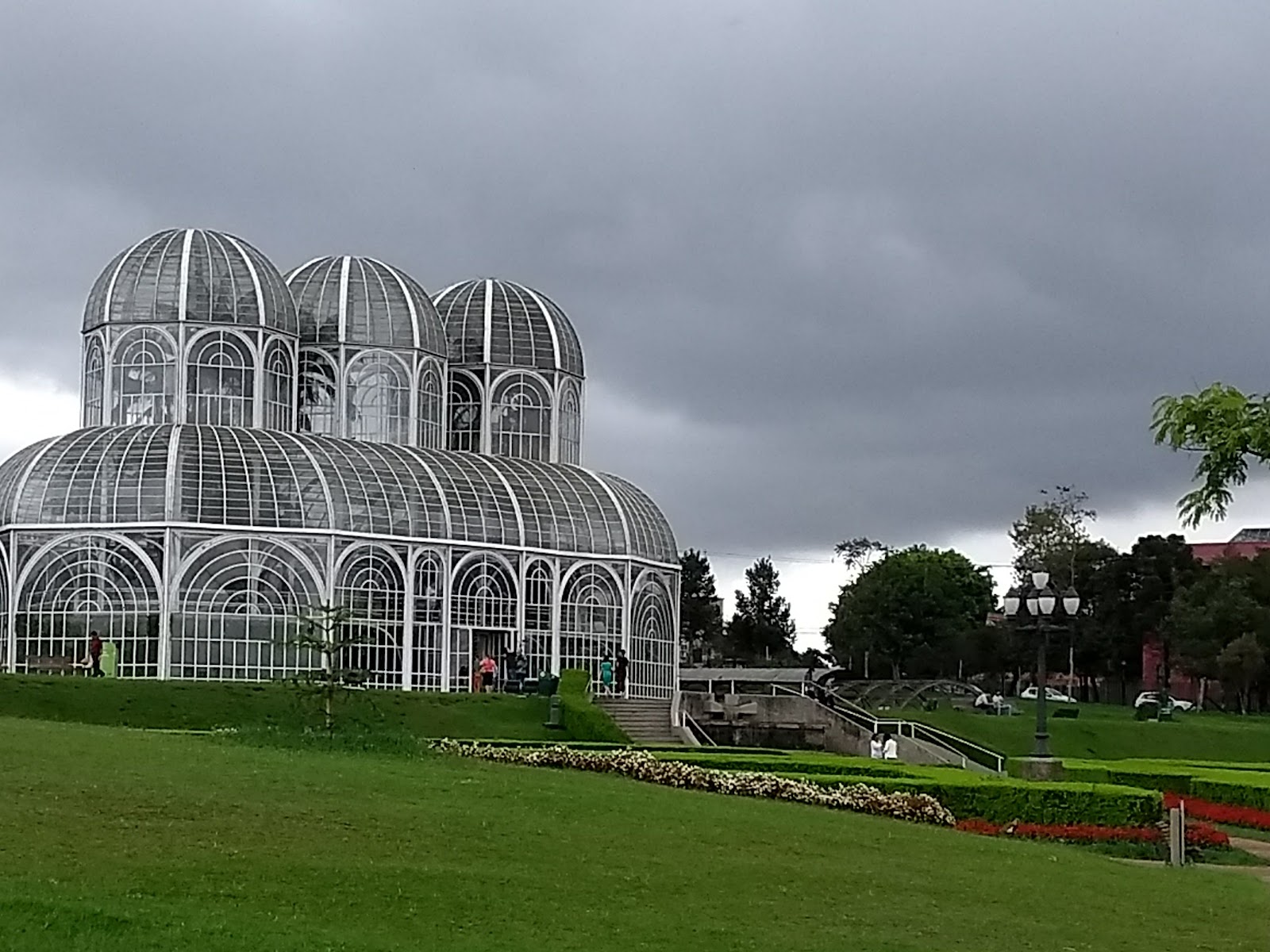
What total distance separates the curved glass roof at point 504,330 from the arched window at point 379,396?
149 inches

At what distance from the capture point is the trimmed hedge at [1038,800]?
27875 mm

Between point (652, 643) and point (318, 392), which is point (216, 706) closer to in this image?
point (318, 392)

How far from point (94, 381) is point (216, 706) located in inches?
608

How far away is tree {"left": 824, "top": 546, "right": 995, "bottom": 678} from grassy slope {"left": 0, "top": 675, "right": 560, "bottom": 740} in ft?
165

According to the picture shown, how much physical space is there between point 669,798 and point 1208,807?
13395mm

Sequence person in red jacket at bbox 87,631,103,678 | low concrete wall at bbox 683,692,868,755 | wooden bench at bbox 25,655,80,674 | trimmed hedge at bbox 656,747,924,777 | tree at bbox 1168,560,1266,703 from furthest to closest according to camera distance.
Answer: tree at bbox 1168,560,1266,703 < low concrete wall at bbox 683,692,868,755 < wooden bench at bbox 25,655,80,674 < person in red jacket at bbox 87,631,103,678 < trimmed hedge at bbox 656,747,924,777

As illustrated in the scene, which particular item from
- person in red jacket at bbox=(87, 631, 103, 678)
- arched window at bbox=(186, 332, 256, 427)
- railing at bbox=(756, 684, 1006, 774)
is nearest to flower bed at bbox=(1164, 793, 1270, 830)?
railing at bbox=(756, 684, 1006, 774)

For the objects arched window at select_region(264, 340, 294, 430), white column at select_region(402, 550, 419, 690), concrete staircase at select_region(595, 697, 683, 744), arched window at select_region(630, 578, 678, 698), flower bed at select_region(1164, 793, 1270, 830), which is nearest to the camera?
flower bed at select_region(1164, 793, 1270, 830)

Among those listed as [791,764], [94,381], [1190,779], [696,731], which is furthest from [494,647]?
[1190,779]

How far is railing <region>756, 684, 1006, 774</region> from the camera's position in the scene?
47447 mm

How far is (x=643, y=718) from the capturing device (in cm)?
4903

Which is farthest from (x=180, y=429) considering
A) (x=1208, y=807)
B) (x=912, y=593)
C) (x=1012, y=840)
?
(x=912, y=593)

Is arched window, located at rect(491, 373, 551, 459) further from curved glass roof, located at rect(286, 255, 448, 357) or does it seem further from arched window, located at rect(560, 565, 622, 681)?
arched window, located at rect(560, 565, 622, 681)

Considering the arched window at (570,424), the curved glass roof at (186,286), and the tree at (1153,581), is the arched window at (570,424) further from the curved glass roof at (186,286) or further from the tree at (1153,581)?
the tree at (1153,581)
